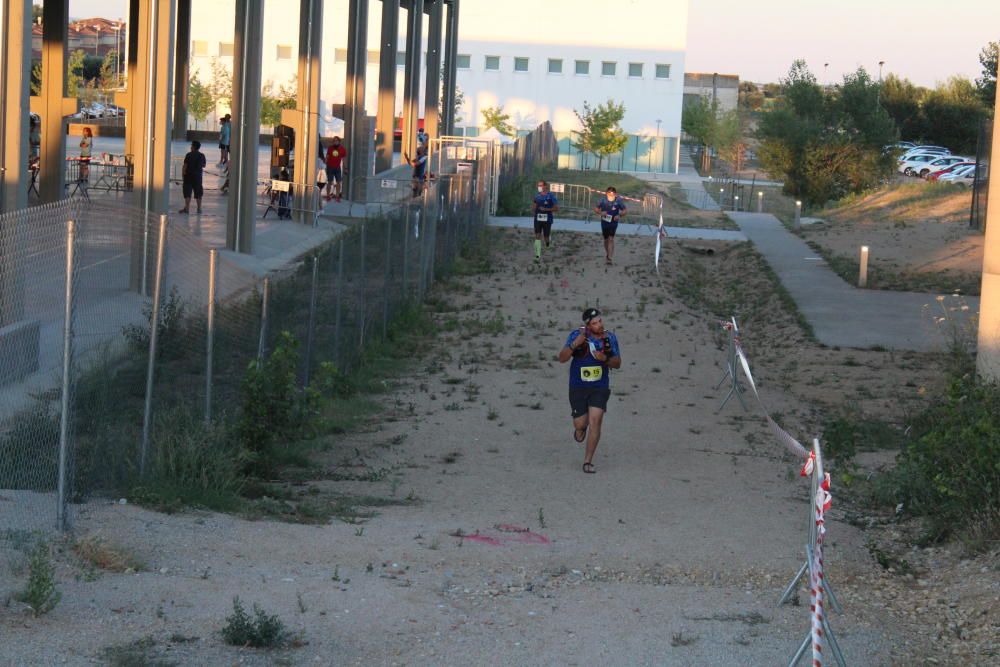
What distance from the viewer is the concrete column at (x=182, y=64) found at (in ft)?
139

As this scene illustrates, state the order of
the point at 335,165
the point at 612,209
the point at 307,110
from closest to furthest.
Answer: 1. the point at 612,209
2. the point at 307,110
3. the point at 335,165

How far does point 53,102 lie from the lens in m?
25.6

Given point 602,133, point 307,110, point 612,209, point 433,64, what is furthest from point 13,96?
point 602,133

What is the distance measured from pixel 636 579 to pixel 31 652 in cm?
415

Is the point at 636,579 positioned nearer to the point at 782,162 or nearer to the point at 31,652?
the point at 31,652

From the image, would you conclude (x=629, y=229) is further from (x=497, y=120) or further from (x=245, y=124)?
(x=497, y=120)

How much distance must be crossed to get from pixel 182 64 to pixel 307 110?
52.2ft

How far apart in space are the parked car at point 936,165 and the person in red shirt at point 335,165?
1719 inches

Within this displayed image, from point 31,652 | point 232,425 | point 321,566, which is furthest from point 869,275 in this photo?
point 31,652

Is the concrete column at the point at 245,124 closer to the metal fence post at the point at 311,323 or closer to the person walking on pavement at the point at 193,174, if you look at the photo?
the person walking on pavement at the point at 193,174

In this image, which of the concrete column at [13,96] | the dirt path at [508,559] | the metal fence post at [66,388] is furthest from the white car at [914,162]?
the metal fence post at [66,388]

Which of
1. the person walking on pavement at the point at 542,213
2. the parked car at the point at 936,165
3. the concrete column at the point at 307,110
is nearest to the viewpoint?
the person walking on pavement at the point at 542,213

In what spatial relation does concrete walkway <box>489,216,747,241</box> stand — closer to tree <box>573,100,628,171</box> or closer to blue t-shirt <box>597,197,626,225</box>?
blue t-shirt <box>597,197,626,225</box>

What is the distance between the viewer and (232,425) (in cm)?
1155
